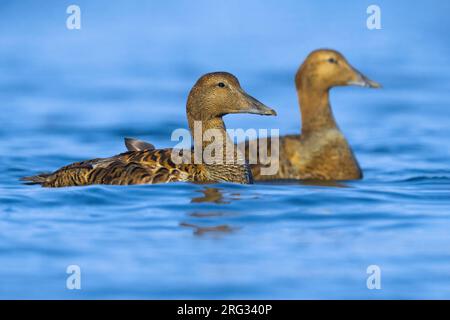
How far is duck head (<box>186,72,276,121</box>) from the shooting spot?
36.6 ft

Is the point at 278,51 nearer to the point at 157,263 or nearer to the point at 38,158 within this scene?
the point at 38,158

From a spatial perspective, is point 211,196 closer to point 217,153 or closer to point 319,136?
point 217,153

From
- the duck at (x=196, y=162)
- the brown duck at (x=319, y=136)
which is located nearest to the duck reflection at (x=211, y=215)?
the duck at (x=196, y=162)

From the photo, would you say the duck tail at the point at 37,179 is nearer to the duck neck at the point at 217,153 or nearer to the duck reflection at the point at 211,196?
the duck neck at the point at 217,153

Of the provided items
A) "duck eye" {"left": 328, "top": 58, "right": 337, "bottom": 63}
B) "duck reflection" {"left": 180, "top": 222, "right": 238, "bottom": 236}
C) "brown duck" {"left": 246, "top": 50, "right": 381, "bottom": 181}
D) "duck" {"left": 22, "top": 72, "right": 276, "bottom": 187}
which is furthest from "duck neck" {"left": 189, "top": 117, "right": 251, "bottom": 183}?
"duck eye" {"left": 328, "top": 58, "right": 337, "bottom": 63}

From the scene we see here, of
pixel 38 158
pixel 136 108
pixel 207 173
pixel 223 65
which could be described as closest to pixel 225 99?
pixel 207 173

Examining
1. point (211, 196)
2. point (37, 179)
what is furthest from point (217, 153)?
point (37, 179)

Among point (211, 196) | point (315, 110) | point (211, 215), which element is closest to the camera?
point (211, 215)

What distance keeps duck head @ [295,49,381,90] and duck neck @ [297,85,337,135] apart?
0.07 meters

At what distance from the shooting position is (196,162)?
1095 centimetres

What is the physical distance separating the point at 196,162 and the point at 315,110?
315 cm

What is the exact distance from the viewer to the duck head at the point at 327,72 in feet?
43.7

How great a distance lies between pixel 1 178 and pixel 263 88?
27.5 ft

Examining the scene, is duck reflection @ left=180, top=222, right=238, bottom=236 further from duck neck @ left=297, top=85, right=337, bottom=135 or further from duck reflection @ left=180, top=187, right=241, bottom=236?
duck neck @ left=297, top=85, right=337, bottom=135
